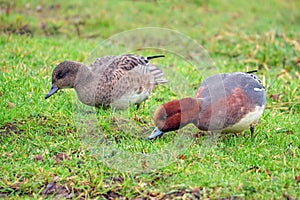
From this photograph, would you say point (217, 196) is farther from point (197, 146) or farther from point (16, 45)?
point (16, 45)

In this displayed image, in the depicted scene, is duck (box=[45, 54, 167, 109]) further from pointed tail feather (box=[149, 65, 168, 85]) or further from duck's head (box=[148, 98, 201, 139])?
duck's head (box=[148, 98, 201, 139])

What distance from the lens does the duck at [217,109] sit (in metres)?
4.86

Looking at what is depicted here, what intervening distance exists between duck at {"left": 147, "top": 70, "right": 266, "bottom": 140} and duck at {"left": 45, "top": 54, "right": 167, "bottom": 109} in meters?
0.78

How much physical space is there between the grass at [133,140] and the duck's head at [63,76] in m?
0.23

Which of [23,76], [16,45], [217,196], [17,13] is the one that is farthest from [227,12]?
[217,196]

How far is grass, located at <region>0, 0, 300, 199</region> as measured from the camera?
14.4ft

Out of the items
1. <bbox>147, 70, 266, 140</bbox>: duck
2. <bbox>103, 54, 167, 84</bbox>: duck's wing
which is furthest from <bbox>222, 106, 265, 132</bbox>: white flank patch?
<bbox>103, 54, 167, 84</bbox>: duck's wing

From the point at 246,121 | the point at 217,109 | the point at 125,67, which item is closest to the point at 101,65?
the point at 125,67

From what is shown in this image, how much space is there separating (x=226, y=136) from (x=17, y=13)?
6.08 meters

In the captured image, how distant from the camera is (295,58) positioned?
28.6 feet

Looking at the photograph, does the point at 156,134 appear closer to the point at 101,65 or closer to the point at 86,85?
the point at 86,85

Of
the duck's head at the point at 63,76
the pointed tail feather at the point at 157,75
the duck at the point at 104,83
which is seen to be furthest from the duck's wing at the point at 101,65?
the pointed tail feather at the point at 157,75

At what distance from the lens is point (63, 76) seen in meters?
5.61

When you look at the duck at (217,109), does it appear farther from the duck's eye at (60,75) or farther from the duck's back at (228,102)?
the duck's eye at (60,75)
